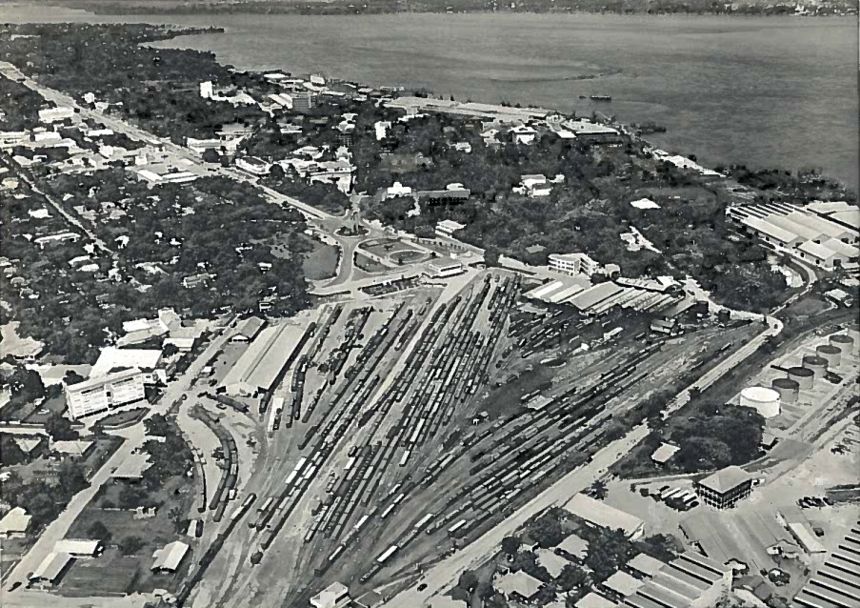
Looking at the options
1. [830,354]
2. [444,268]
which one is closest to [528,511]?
[830,354]

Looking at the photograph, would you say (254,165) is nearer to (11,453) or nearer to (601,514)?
(11,453)

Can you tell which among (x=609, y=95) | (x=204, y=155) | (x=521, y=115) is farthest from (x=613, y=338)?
(x=609, y=95)

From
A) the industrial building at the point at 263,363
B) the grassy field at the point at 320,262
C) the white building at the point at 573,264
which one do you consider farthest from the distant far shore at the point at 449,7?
the industrial building at the point at 263,363

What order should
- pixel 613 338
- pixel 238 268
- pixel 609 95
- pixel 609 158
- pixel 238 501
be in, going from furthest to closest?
pixel 609 95
pixel 609 158
pixel 238 268
pixel 613 338
pixel 238 501

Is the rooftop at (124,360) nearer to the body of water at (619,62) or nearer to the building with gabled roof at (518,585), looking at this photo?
the building with gabled roof at (518,585)

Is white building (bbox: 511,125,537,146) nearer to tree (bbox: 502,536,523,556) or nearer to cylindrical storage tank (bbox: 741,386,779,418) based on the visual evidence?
cylindrical storage tank (bbox: 741,386,779,418)

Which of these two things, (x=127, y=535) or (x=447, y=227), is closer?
(x=127, y=535)

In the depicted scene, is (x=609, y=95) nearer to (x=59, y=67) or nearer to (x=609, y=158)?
(x=609, y=158)
